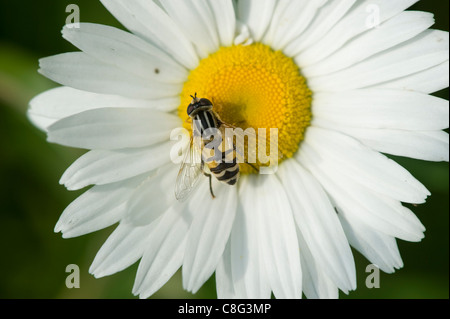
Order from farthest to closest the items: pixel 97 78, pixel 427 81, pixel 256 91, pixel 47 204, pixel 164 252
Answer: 1. pixel 47 204
2. pixel 256 91
3. pixel 164 252
4. pixel 97 78
5. pixel 427 81

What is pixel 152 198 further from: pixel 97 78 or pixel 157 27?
pixel 157 27

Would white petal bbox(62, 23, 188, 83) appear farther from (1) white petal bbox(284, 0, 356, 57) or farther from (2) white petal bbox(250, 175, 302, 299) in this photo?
(2) white petal bbox(250, 175, 302, 299)

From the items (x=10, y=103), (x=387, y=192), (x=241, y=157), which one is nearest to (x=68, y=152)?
(x=10, y=103)

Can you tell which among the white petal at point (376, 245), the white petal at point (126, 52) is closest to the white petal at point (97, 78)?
the white petal at point (126, 52)

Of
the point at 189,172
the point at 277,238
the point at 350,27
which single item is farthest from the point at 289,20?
the point at 277,238

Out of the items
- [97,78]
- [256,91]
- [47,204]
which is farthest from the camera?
[47,204]

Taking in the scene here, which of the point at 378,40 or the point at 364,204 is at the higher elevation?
the point at 378,40
